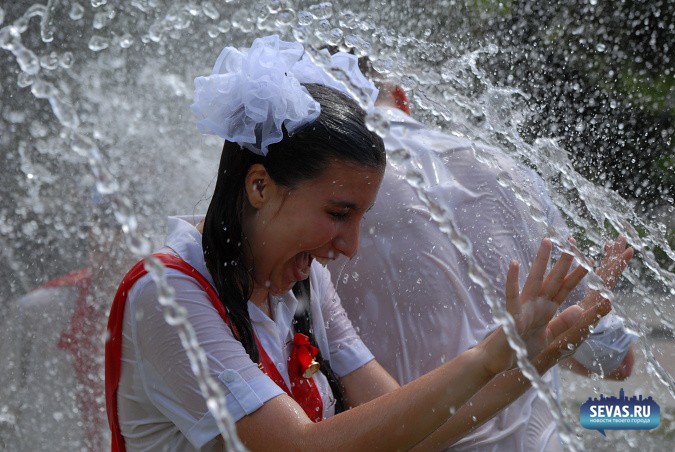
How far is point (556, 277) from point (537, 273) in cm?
4

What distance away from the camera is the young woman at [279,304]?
1.79m

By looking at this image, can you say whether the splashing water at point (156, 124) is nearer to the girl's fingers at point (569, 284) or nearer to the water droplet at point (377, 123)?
the water droplet at point (377, 123)

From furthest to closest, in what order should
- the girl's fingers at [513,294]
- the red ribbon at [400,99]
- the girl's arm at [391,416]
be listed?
the red ribbon at [400,99] → the girl's fingers at [513,294] → the girl's arm at [391,416]

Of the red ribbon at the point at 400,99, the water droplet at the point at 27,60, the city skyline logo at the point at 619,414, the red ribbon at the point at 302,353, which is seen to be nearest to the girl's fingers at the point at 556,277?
the red ribbon at the point at 302,353

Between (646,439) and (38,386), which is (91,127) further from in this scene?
(646,439)

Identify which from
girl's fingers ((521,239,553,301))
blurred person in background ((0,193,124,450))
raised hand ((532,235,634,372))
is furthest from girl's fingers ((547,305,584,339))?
blurred person in background ((0,193,124,450))

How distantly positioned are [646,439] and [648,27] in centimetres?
393

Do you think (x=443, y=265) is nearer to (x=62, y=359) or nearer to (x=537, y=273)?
(x=537, y=273)

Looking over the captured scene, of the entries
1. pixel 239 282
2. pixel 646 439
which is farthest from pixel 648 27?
pixel 239 282

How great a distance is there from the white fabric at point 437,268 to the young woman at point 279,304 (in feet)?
0.65

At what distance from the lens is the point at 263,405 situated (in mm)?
1781

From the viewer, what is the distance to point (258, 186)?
2.02 metres

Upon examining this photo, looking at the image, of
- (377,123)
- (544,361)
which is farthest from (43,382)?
(544,361)

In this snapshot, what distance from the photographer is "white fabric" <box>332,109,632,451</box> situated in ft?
Answer: 7.74
